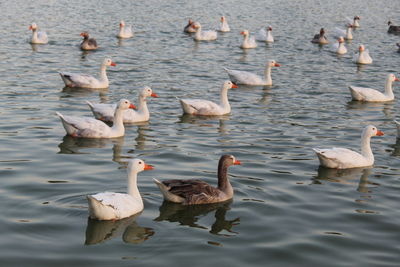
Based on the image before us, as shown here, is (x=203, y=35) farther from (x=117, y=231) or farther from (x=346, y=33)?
(x=117, y=231)

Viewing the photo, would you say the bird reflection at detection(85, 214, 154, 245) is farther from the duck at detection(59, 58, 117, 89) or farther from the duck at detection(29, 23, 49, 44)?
the duck at detection(29, 23, 49, 44)

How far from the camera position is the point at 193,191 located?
12.8 metres

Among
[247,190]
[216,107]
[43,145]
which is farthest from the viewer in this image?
[216,107]

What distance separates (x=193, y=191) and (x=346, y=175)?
4416mm

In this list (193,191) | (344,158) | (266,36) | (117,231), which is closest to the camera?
(117,231)

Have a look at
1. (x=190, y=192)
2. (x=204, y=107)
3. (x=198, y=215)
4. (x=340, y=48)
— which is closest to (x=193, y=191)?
(x=190, y=192)

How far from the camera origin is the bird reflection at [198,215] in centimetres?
1191

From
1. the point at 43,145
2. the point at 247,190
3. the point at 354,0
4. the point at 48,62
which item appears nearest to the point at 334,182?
the point at 247,190

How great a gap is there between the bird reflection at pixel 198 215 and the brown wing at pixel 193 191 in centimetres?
16

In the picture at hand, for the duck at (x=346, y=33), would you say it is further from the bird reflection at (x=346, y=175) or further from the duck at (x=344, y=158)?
the bird reflection at (x=346, y=175)

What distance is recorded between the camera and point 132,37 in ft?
123

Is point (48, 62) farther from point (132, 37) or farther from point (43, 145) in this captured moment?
point (43, 145)

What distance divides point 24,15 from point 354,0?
115 ft

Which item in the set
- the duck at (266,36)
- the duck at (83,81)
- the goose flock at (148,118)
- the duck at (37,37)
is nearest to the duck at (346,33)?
the duck at (266,36)
